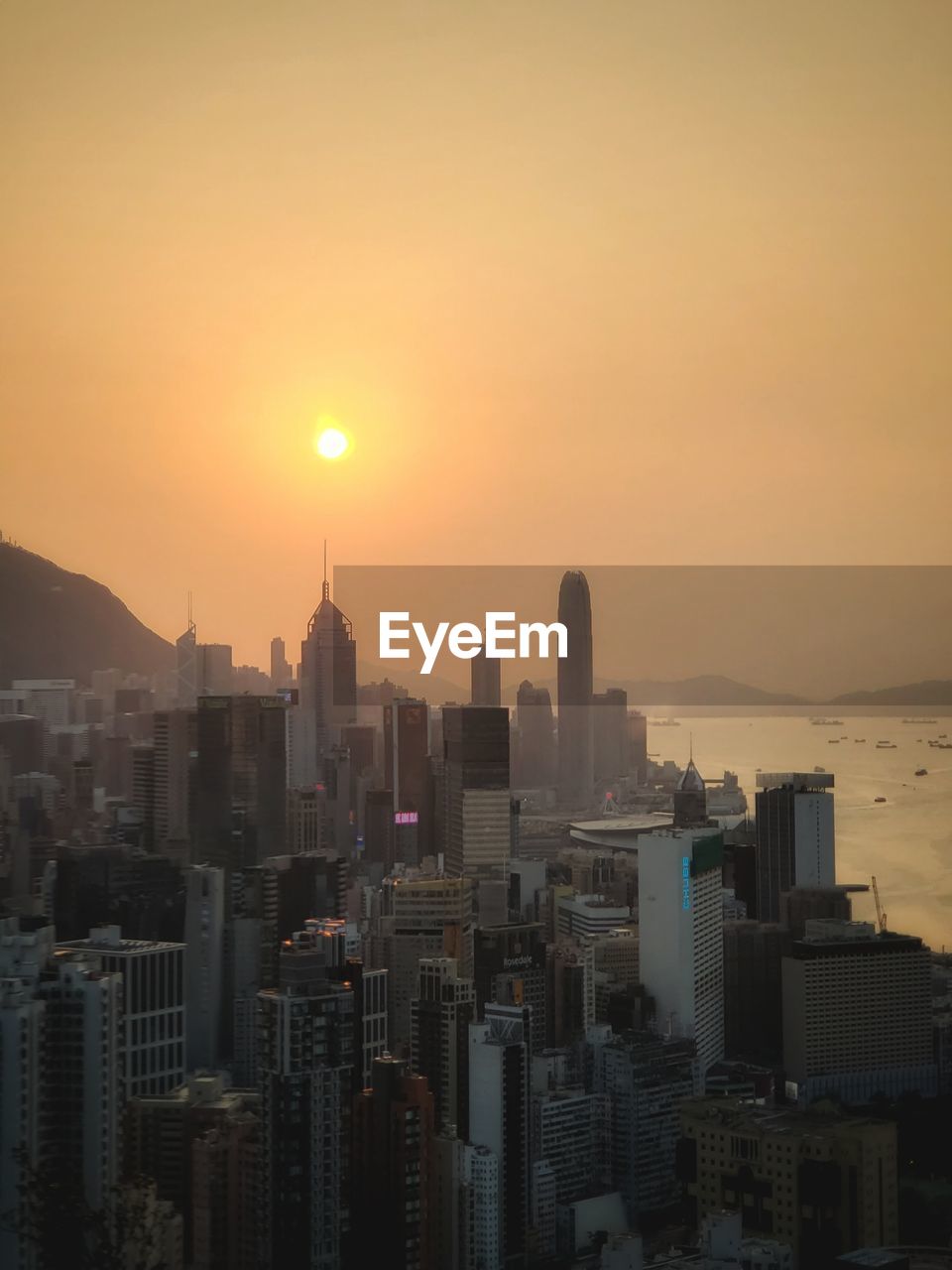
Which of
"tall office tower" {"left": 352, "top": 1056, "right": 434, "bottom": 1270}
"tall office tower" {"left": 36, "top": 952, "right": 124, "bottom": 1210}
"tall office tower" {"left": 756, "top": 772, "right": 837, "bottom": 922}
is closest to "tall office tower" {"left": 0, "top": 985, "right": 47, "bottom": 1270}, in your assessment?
"tall office tower" {"left": 36, "top": 952, "right": 124, "bottom": 1210}

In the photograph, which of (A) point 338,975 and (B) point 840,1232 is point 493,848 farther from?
(B) point 840,1232

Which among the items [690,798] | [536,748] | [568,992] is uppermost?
[536,748]

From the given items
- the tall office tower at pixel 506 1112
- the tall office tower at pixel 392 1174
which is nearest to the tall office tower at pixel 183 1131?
the tall office tower at pixel 392 1174

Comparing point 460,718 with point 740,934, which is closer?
point 740,934

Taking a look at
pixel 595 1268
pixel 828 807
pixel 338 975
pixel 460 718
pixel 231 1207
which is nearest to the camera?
pixel 231 1207

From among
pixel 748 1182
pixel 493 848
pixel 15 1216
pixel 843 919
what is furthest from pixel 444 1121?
pixel 493 848

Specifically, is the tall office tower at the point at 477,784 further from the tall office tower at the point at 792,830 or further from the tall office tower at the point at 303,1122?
the tall office tower at the point at 303,1122

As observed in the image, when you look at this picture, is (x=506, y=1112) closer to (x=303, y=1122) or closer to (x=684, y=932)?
(x=303, y=1122)

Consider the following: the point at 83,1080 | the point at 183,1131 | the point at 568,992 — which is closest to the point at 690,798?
the point at 568,992
